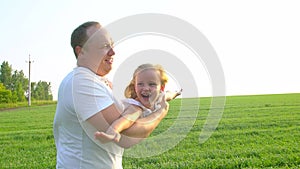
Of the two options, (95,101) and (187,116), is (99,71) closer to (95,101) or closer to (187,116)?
(95,101)

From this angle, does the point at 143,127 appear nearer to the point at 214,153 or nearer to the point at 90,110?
the point at 90,110

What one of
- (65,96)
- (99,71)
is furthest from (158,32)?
(65,96)

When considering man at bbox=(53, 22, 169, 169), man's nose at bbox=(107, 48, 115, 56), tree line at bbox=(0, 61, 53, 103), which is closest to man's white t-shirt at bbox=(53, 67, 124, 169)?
man at bbox=(53, 22, 169, 169)

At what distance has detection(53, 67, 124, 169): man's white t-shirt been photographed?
5.78ft

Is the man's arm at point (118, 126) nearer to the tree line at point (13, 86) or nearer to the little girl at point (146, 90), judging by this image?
the little girl at point (146, 90)

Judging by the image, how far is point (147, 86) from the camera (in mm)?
2023

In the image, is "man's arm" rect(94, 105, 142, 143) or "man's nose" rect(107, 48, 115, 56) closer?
"man's arm" rect(94, 105, 142, 143)

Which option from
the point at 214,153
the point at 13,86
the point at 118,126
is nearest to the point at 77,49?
the point at 118,126

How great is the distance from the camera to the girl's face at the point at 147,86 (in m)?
2.00

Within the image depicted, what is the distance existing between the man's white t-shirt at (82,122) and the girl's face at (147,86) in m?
0.19

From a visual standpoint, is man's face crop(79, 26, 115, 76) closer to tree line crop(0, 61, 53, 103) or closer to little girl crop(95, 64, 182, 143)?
little girl crop(95, 64, 182, 143)

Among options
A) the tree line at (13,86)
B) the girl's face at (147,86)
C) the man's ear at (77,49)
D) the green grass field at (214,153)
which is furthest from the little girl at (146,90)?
the tree line at (13,86)

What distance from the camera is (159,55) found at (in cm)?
200

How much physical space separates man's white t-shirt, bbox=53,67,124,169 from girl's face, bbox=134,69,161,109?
0.19 meters
